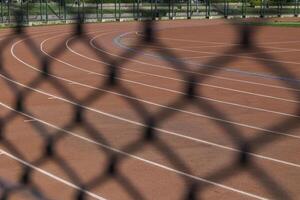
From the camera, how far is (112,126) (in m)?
6.41

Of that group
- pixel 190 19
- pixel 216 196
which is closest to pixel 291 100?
pixel 216 196

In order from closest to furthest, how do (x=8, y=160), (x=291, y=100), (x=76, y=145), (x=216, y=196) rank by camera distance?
(x=216, y=196) → (x=8, y=160) → (x=76, y=145) → (x=291, y=100)

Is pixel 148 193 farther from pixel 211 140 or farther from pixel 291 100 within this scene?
pixel 291 100

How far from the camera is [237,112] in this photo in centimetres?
704

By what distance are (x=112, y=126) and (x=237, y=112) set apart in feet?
5.21

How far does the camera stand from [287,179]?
4.62 metres

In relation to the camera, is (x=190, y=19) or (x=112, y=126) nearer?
(x=112, y=126)

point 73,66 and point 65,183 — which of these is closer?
point 65,183

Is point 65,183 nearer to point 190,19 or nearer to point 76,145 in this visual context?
point 76,145

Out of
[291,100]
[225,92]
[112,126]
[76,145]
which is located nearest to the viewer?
[76,145]

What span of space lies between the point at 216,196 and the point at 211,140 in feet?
5.07

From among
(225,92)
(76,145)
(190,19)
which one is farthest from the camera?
(190,19)

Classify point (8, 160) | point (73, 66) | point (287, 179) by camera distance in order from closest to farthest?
1. point (287, 179)
2. point (8, 160)
3. point (73, 66)

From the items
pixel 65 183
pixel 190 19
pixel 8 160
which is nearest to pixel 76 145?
pixel 8 160
